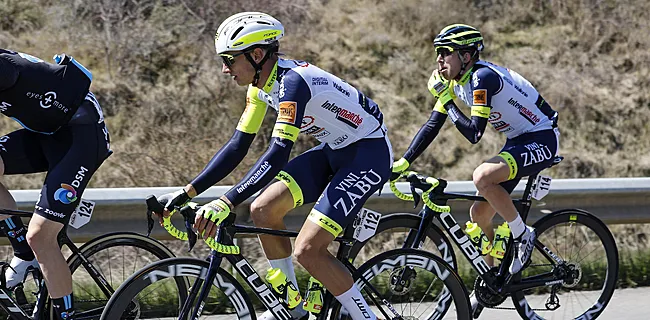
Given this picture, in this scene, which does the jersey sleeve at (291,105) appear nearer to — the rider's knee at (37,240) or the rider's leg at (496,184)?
the rider's knee at (37,240)

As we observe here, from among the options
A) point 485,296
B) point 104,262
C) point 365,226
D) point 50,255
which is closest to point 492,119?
point 485,296

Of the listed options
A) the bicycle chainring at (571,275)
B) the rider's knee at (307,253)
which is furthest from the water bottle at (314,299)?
the bicycle chainring at (571,275)

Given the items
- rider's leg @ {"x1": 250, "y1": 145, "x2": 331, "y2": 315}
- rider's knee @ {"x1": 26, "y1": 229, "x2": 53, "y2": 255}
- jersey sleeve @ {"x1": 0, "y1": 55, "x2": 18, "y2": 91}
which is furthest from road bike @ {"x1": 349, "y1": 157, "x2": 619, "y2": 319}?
jersey sleeve @ {"x1": 0, "y1": 55, "x2": 18, "y2": 91}

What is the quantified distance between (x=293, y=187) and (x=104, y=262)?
4.60 ft

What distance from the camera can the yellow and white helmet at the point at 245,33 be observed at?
445 centimetres

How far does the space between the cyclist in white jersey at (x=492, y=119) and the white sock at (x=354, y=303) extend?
3.29 feet

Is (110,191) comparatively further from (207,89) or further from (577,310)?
(207,89)

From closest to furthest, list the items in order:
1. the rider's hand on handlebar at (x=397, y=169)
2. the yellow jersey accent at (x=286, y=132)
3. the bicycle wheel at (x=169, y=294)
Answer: the bicycle wheel at (x=169, y=294)
the yellow jersey accent at (x=286, y=132)
the rider's hand on handlebar at (x=397, y=169)

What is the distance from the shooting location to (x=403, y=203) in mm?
6473

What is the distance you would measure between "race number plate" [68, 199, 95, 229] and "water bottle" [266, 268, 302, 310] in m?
1.14

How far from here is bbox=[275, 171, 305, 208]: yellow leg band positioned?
4.84 metres

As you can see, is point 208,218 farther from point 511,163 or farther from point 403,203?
point 403,203

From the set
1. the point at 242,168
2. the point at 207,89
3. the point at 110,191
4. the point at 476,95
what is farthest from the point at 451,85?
the point at 207,89

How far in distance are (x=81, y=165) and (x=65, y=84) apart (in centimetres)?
46
